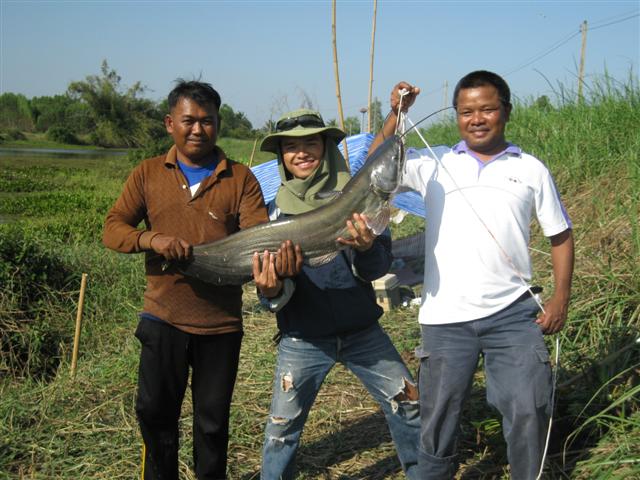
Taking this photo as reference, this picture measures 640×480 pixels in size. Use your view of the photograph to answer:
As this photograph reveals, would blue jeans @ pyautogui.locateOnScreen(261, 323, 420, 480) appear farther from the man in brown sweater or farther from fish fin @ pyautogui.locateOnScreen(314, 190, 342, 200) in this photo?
fish fin @ pyautogui.locateOnScreen(314, 190, 342, 200)

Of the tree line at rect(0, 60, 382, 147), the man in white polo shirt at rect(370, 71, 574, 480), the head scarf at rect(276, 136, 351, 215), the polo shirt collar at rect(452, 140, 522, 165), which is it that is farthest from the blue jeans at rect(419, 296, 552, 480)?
the tree line at rect(0, 60, 382, 147)

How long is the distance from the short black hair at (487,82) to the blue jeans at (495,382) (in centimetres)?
89

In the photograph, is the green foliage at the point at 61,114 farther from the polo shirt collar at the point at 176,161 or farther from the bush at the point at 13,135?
the polo shirt collar at the point at 176,161

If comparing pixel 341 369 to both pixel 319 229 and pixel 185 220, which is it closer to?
pixel 185 220

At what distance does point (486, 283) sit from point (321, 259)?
27.7 inches

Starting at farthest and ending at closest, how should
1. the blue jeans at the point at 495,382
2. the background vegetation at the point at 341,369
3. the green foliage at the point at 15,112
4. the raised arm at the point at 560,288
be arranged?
the green foliage at the point at 15,112, the background vegetation at the point at 341,369, the raised arm at the point at 560,288, the blue jeans at the point at 495,382

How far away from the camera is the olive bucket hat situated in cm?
260

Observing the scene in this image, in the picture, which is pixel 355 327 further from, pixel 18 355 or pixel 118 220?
pixel 18 355

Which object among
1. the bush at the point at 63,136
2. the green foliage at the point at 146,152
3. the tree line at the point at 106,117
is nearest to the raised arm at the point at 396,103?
the green foliage at the point at 146,152

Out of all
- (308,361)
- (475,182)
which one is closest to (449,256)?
(475,182)

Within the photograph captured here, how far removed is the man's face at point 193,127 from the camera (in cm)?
269

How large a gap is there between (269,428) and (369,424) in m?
1.36

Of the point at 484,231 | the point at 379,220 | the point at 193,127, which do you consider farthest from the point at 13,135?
the point at 484,231

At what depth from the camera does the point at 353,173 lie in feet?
22.4
